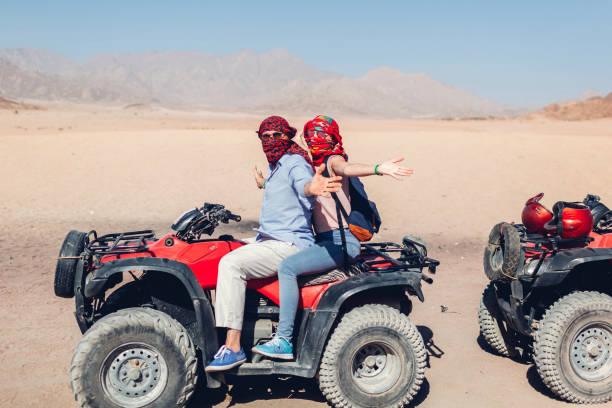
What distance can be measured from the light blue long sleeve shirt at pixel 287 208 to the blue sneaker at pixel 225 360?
2.80 feet

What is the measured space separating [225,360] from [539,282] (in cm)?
244

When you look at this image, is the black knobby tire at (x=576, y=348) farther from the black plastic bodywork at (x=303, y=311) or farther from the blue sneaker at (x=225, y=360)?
the blue sneaker at (x=225, y=360)

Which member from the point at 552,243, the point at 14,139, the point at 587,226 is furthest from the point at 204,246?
the point at 14,139

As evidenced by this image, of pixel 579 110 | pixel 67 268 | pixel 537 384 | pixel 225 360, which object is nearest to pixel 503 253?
pixel 537 384

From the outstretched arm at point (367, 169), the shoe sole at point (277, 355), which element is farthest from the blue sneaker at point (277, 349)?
the outstretched arm at point (367, 169)

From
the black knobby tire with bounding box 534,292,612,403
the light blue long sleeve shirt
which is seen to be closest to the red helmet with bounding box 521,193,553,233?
the black knobby tire with bounding box 534,292,612,403

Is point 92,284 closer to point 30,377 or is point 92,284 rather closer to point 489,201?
point 30,377

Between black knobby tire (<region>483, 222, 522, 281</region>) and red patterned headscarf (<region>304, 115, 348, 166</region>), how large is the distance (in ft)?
4.88

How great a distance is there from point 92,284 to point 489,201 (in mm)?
11319

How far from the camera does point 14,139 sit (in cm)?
1903

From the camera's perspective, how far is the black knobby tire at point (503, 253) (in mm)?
4395

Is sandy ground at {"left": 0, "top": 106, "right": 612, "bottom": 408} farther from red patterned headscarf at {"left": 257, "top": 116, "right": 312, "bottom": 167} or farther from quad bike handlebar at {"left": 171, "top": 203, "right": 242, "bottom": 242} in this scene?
red patterned headscarf at {"left": 257, "top": 116, "right": 312, "bottom": 167}

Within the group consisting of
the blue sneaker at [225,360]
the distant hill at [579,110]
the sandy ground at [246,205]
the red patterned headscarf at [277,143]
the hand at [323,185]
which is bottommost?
the sandy ground at [246,205]

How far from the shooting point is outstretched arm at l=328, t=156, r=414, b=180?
3624mm
